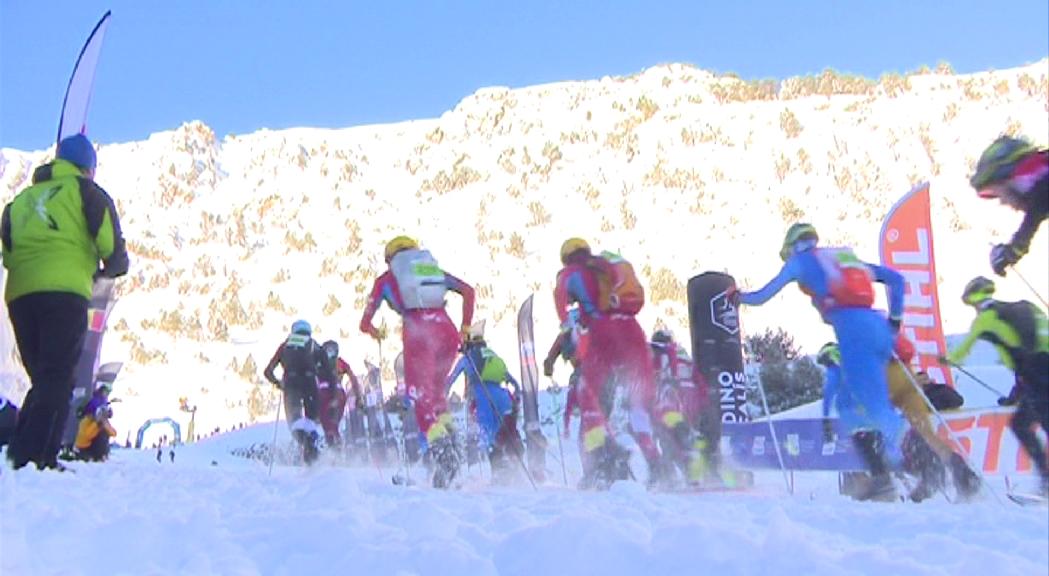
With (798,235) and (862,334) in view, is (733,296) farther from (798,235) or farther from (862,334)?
(862,334)

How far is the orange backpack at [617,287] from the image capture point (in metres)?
6.61

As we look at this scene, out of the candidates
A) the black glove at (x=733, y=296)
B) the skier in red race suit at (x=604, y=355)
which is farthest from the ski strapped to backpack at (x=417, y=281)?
the black glove at (x=733, y=296)

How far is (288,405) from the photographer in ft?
34.2

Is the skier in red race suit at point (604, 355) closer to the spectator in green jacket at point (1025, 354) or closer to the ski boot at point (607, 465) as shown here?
the ski boot at point (607, 465)

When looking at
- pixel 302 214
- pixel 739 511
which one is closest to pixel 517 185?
pixel 302 214

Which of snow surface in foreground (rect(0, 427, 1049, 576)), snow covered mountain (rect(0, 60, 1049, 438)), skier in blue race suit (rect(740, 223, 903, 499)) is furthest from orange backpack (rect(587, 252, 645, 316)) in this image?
snow covered mountain (rect(0, 60, 1049, 438))

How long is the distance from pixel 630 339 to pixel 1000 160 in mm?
2375

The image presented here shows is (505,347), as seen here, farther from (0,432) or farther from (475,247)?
(0,432)

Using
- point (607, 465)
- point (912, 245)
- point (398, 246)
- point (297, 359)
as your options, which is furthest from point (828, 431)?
point (297, 359)

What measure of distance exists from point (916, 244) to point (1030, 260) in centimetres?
1086

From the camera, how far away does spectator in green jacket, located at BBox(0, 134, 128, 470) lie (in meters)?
5.32

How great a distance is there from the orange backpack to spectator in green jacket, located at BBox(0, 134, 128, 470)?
2.76 m

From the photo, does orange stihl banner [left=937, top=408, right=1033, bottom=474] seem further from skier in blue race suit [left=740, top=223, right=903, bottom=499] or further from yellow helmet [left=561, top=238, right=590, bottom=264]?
yellow helmet [left=561, top=238, right=590, bottom=264]

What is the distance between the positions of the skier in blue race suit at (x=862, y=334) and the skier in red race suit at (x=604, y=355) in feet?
3.70
